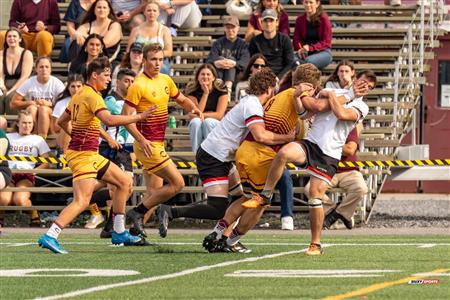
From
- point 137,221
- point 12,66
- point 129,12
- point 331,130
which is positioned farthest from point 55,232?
point 129,12

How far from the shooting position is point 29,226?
19859 millimetres

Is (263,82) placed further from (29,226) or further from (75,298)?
(29,226)

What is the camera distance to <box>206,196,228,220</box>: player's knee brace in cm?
1438

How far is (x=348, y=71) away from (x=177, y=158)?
2851 mm

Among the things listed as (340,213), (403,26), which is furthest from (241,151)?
(403,26)

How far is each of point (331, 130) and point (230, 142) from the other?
1227 mm

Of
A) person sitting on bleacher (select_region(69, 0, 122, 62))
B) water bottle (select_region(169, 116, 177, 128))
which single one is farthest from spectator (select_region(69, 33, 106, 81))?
water bottle (select_region(169, 116, 177, 128))

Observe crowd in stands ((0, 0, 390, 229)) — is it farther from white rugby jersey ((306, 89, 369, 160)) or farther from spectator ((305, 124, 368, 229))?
white rugby jersey ((306, 89, 369, 160))

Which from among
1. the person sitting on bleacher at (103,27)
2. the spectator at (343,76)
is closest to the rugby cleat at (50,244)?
the spectator at (343,76)

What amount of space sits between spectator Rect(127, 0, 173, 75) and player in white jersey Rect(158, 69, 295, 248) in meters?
7.35

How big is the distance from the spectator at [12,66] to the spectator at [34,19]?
3.66 ft

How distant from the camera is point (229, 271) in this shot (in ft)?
38.7

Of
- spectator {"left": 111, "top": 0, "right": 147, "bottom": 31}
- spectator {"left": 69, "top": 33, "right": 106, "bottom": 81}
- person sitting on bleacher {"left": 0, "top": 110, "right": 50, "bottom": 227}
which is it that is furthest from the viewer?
spectator {"left": 111, "top": 0, "right": 147, "bottom": 31}

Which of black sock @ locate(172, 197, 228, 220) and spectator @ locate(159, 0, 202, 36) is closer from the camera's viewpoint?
black sock @ locate(172, 197, 228, 220)
